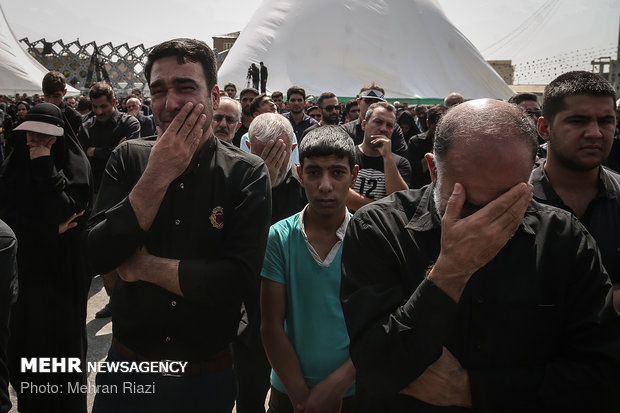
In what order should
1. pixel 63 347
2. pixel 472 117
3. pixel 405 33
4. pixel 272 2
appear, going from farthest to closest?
1. pixel 272 2
2. pixel 405 33
3. pixel 63 347
4. pixel 472 117

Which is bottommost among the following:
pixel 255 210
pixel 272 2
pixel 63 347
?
pixel 63 347

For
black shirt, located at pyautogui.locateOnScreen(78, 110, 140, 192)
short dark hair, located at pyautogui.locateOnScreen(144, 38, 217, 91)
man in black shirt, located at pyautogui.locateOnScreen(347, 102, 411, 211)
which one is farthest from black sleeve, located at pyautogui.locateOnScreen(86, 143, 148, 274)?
black shirt, located at pyautogui.locateOnScreen(78, 110, 140, 192)

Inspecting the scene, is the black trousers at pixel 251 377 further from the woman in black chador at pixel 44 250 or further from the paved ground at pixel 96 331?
Result: the paved ground at pixel 96 331

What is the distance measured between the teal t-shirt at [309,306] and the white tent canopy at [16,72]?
33.1 metres

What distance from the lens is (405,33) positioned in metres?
Answer: 37.6

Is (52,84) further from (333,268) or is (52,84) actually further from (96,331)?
(333,268)

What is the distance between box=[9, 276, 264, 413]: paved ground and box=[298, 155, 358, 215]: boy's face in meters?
2.33

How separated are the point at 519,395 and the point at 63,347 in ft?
9.85

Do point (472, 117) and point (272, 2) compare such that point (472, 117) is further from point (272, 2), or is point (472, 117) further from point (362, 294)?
point (272, 2)

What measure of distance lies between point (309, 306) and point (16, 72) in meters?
35.6

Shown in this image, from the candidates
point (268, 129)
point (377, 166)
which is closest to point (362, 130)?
point (377, 166)

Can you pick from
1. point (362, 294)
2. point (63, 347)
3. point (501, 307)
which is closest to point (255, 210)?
point (362, 294)

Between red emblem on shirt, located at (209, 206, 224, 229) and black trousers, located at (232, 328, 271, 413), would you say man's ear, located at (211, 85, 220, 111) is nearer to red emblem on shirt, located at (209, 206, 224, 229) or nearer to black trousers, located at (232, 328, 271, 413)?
red emblem on shirt, located at (209, 206, 224, 229)

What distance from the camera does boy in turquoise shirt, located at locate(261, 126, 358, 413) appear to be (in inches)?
86.4
